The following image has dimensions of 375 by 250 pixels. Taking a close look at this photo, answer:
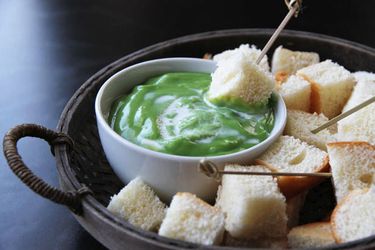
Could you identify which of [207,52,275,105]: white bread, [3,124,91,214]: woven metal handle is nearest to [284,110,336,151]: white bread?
[207,52,275,105]: white bread

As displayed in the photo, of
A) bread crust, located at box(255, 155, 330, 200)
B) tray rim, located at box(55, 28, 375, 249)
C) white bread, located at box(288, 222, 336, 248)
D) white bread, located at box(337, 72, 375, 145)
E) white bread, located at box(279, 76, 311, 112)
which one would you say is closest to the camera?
tray rim, located at box(55, 28, 375, 249)

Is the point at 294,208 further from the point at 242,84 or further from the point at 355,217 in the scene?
the point at 242,84

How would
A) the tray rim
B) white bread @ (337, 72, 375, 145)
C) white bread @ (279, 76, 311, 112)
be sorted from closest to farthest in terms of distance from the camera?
1. the tray rim
2. white bread @ (337, 72, 375, 145)
3. white bread @ (279, 76, 311, 112)

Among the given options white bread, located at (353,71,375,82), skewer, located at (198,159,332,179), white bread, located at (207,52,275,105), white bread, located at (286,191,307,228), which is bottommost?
white bread, located at (286,191,307,228)

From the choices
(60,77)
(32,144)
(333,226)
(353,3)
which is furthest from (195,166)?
(353,3)

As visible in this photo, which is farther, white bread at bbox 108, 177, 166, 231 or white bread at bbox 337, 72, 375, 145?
white bread at bbox 337, 72, 375, 145

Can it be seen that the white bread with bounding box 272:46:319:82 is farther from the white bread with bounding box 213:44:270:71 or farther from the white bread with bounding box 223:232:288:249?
the white bread with bounding box 223:232:288:249

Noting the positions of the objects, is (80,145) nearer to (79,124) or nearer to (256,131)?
(79,124)
